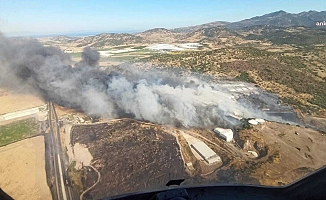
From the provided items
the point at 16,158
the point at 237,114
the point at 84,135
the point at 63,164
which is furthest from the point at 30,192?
the point at 237,114

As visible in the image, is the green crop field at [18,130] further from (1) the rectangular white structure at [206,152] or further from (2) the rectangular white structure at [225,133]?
(2) the rectangular white structure at [225,133]

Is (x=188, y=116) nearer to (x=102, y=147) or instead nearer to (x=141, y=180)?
(x=102, y=147)

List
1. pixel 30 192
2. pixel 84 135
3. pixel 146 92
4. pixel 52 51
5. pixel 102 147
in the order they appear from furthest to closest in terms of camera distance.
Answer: pixel 52 51 < pixel 146 92 < pixel 84 135 < pixel 102 147 < pixel 30 192

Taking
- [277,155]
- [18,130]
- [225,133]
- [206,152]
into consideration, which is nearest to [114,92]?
[18,130]

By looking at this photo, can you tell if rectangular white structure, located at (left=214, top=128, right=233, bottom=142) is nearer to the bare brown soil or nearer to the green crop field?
the bare brown soil

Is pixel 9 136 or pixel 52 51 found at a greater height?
pixel 52 51
